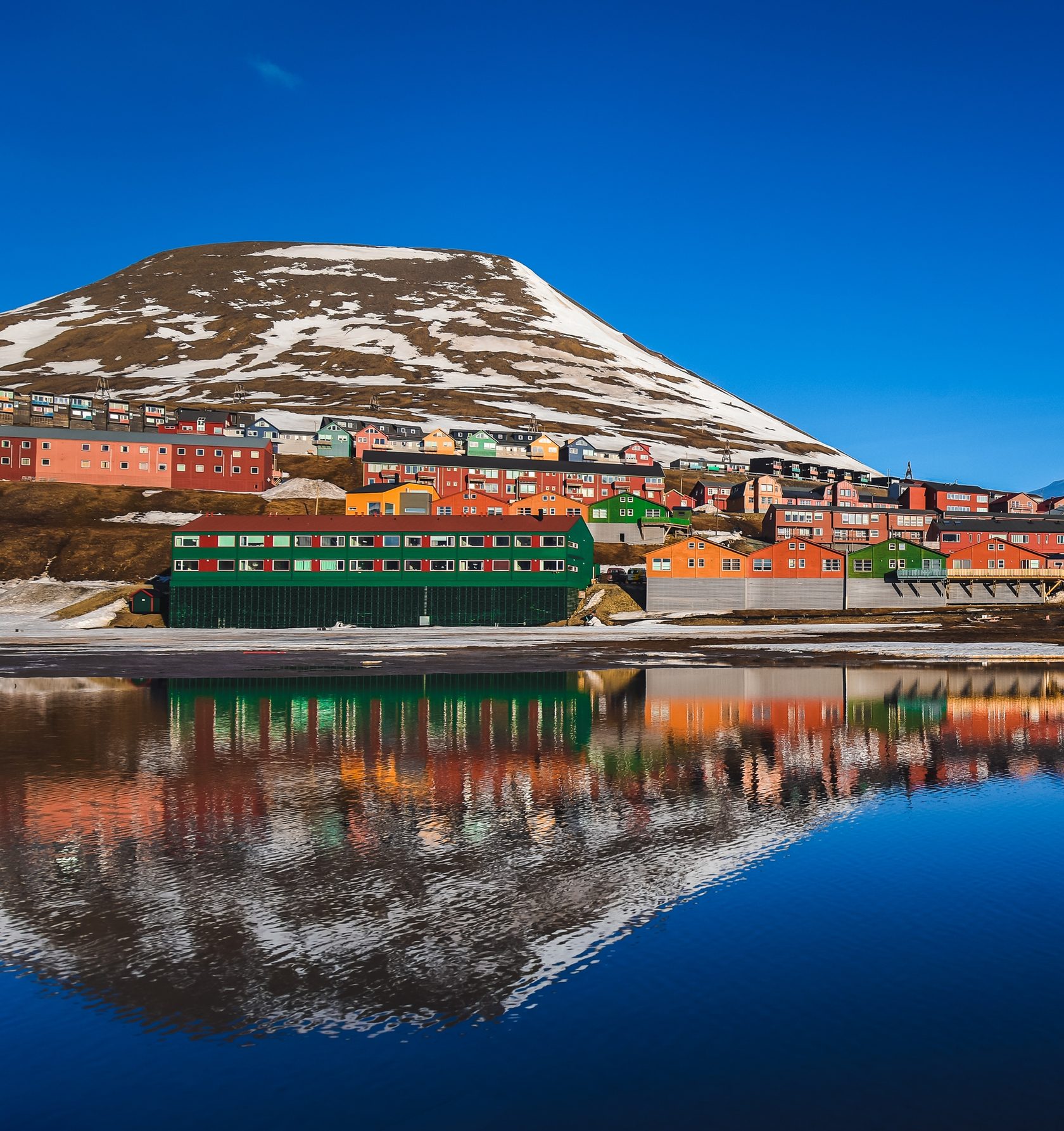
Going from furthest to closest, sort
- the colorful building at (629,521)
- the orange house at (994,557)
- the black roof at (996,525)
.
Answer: the colorful building at (629,521)
the black roof at (996,525)
the orange house at (994,557)

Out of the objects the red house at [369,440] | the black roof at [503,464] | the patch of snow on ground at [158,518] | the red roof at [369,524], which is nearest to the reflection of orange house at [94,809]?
the red roof at [369,524]

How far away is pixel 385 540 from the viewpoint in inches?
3356

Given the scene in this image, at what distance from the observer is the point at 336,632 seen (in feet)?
261

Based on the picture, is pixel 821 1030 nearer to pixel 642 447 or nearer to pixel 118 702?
pixel 118 702

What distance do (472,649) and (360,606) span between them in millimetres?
20851

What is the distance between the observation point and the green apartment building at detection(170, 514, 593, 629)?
273ft

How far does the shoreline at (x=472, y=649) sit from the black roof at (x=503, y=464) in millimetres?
64382

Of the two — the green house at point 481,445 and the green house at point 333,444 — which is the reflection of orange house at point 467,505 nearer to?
the green house at point 333,444

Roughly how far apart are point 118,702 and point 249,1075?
34.7 meters

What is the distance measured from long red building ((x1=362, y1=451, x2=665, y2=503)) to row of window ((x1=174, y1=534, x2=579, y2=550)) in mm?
54267

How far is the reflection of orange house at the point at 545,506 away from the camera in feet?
381

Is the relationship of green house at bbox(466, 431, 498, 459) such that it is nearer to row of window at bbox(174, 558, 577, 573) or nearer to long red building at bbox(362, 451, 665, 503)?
long red building at bbox(362, 451, 665, 503)

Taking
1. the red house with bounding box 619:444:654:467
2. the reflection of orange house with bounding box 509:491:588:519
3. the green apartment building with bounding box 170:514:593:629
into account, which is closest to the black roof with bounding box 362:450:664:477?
the reflection of orange house with bounding box 509:491:588:519

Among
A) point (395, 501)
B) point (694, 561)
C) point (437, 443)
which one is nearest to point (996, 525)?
point (694, 561)
